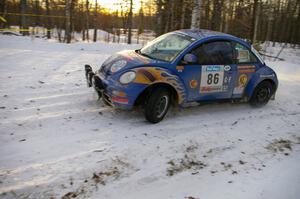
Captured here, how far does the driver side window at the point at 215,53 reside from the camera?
213 inches

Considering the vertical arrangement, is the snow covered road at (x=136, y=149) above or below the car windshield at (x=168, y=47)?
below

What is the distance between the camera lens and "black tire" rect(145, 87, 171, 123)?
16.1ft

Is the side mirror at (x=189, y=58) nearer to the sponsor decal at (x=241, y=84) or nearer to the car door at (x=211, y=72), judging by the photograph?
the car door at (x=211, y=72)

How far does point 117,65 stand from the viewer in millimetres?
5164

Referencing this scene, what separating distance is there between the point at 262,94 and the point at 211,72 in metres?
1.84

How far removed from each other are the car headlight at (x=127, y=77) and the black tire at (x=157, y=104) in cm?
46

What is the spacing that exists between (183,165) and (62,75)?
535 centimetres

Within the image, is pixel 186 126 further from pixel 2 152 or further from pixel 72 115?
pixel 2 152

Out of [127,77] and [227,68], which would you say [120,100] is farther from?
[227,68]

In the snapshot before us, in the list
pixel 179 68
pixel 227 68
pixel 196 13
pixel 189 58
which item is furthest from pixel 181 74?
pixel 196 13

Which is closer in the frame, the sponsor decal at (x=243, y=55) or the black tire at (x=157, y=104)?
the black tire at (x=157, y=104)

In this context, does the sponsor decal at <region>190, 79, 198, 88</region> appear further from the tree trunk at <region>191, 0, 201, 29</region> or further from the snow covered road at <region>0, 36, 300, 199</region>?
the tree trunk at <region>191, 0, 201, 29</region>

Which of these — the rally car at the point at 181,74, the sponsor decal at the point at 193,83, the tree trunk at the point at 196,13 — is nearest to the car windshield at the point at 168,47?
the rally car at the point at 181,74

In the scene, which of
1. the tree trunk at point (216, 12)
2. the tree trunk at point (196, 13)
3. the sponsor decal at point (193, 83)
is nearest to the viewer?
the sponsor decal at point (193, 83)
